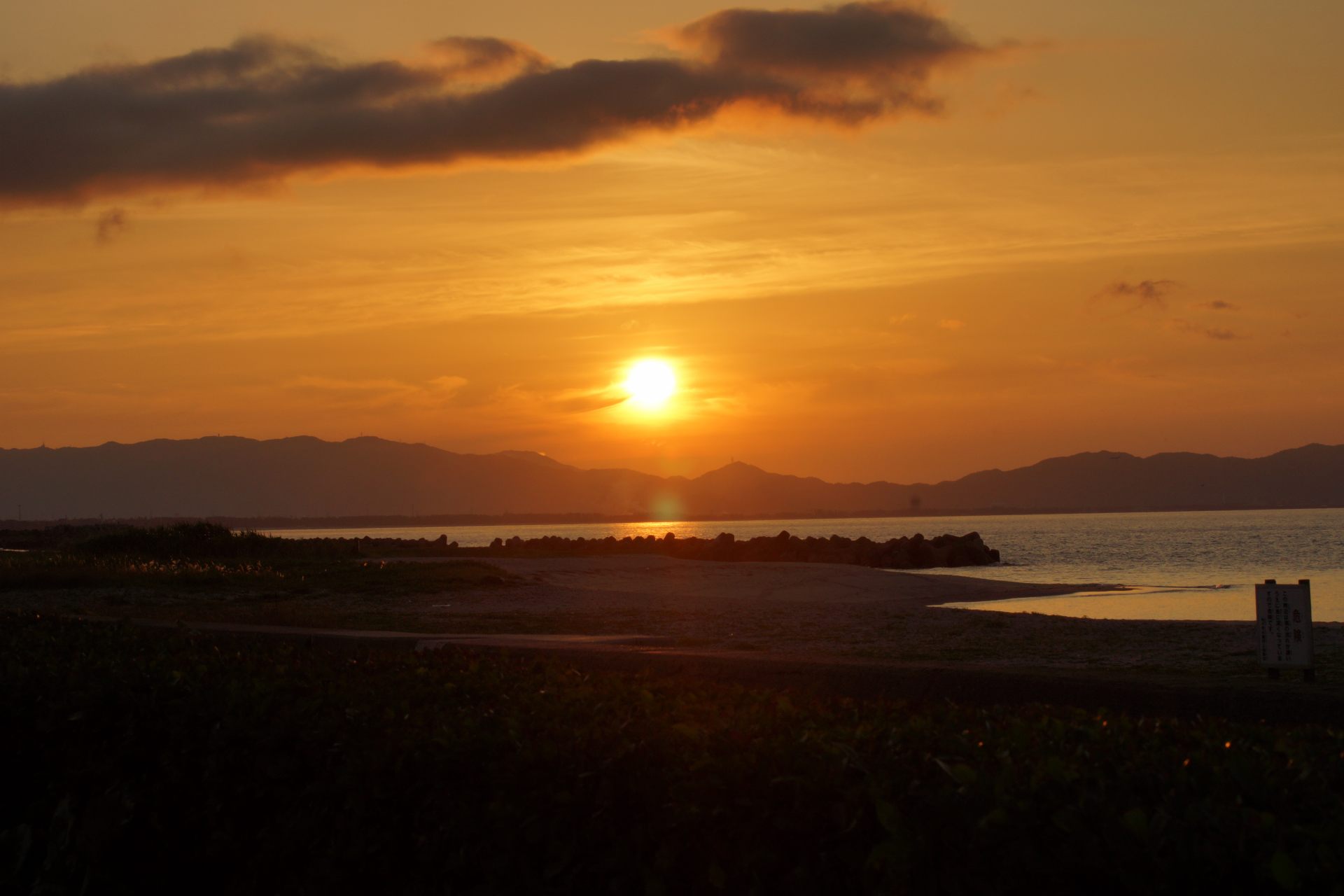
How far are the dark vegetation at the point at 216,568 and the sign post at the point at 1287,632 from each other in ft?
66.3

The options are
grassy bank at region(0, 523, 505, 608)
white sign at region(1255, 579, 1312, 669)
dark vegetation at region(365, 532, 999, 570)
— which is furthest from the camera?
dark vegetation at region(365, 532, 999, 570)

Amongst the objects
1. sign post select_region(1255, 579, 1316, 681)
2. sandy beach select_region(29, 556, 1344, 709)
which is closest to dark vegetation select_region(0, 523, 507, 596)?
sandy beach select_region(29, 556, 1344, 709)

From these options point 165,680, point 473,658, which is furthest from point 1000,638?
point 165,680

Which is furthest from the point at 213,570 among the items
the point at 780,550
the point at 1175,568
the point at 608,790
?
the point at 1175,568

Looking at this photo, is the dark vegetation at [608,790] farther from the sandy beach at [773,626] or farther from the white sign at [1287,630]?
the white sign at [1287,630]

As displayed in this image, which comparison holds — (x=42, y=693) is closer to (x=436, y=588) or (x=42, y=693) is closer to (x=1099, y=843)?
(x=1099, y=843)

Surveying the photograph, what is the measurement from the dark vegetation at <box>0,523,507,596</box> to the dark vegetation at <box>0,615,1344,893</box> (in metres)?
21.1

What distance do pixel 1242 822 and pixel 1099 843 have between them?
0.43m

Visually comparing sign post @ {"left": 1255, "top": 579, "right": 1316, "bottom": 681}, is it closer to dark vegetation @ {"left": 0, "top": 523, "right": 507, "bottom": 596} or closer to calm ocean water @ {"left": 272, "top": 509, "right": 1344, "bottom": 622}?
calm ocean water @ {"left": 272, "top": 509, "right": 1344, "bottom": 622}

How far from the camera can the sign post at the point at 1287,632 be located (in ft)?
37.9

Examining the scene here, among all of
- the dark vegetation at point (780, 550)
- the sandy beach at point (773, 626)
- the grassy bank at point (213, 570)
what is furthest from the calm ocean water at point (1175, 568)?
the grassy bank at point (213, 570)

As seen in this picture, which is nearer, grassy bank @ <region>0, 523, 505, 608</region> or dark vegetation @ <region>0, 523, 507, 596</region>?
grassy bank @ <region>0, 523, 505, 608</region>

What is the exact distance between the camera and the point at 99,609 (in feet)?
70.8

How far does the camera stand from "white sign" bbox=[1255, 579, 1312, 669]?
37.9 ft
